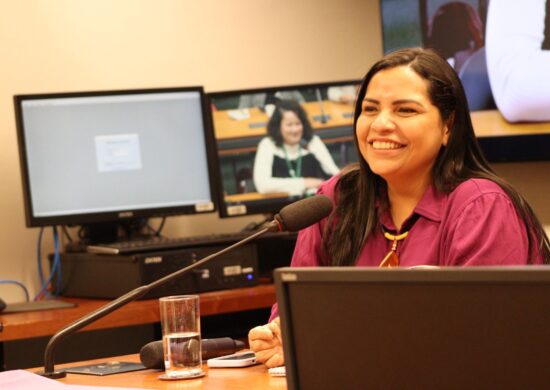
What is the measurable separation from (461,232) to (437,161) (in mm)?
229

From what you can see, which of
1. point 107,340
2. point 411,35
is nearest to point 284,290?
point 107,340

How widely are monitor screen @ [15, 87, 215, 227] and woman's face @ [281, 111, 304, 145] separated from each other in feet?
0.84

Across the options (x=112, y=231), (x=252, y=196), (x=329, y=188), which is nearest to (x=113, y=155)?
(x=112, y=231)

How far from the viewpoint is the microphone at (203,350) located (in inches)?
71.3

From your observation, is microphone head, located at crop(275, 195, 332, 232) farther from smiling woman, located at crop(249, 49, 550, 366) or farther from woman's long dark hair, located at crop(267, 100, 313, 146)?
woman's long dark hair, located at crop(267, 100, 313, 146)

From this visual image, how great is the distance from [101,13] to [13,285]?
0.95 m

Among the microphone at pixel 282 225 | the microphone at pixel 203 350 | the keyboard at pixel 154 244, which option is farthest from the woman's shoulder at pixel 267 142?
the microphone at pixel 282 225

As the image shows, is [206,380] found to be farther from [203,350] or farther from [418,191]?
[418,191]

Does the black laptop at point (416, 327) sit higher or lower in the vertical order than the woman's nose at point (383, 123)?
lower

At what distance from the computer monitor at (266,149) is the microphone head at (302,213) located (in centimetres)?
137

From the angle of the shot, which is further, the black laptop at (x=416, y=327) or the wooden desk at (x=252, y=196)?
the wooden desk at (x=252, y=196)

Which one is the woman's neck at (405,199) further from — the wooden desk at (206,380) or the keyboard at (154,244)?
the keyboard at (154,244)

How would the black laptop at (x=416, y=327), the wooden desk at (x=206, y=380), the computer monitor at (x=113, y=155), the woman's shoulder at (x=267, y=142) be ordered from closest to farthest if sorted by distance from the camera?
the black laptop at (x=416, y=327) < the wooden desk at (x=206, y=380) < the computer monitor at (x=113, y=155) < the woman's shoulder at (x=267, y=142)

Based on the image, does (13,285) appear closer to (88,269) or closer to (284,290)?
(88,269)
